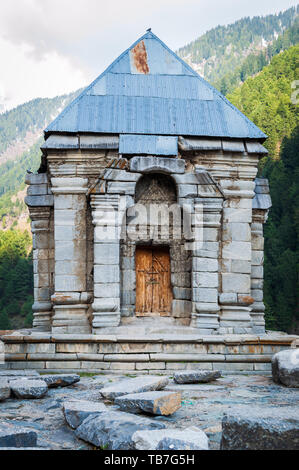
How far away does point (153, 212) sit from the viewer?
11.2 m

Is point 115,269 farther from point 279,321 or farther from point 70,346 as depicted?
point 279,321

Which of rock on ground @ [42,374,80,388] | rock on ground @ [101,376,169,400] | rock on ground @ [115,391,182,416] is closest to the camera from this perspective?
rock on ground @ [115,391,182,416]

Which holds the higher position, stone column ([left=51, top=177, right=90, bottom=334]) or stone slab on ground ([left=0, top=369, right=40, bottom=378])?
stone column ([left=51, top=177, right=90, bottom=334])

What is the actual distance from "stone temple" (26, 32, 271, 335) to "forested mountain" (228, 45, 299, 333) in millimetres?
30708

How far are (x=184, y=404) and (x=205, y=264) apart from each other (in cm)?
445

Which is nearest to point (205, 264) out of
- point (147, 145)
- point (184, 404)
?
point (147, 145)

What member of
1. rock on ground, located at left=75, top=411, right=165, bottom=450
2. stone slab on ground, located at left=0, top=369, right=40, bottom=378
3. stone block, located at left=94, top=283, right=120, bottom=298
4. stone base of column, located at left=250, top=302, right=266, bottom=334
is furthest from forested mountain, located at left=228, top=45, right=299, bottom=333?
rock on ground, located at left=75, top=411, right=165, bottom=450

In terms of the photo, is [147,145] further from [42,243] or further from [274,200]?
[274,200]

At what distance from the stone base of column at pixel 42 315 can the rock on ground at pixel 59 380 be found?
423 centimetres

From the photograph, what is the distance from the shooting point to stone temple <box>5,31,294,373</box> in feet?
34.2

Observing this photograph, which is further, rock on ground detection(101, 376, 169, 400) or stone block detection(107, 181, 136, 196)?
stone block detection(107, 181, 136, 196)

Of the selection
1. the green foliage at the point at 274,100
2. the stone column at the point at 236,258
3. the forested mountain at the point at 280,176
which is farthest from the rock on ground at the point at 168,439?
the green foliage at the point at 274,100

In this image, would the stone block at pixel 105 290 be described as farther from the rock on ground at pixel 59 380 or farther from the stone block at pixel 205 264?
the rock on ground at pixel 59 380

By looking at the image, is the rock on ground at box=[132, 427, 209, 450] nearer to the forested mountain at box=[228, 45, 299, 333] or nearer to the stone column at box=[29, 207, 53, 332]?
the stone column at box=[29, 207, 53, 332]
